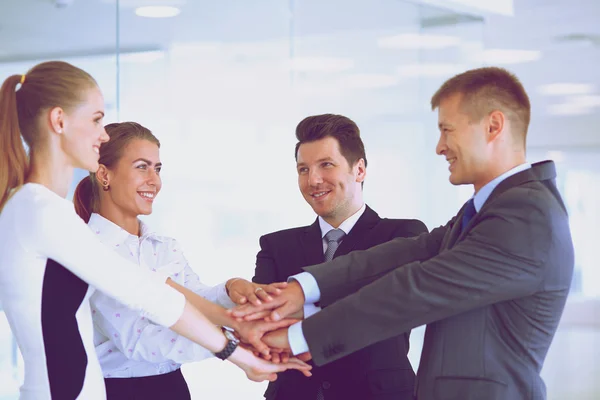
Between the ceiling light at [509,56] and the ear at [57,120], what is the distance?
9164 millimetres

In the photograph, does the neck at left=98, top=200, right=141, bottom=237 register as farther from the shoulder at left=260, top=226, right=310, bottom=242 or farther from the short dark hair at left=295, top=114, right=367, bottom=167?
the short dark hair at left=295, top=114, right=367, bottom=167

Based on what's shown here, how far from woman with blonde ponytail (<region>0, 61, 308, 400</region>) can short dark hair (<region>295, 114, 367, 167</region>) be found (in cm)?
99

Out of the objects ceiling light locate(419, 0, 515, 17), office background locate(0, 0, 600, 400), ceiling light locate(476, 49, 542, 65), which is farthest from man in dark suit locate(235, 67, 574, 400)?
ceiling light locate(476, 49, 542, 65)

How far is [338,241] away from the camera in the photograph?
2.93 m

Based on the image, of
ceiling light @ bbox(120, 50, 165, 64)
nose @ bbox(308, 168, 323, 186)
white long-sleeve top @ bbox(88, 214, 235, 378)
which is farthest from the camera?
ceiling light @ bbox(120, 50, 165, 64)

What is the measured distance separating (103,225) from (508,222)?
4.37 feet

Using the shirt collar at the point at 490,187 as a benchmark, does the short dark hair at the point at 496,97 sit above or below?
above

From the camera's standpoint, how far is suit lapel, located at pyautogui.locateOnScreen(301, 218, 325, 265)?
2.90 meters

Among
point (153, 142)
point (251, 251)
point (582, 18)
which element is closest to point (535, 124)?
point (582, 18)

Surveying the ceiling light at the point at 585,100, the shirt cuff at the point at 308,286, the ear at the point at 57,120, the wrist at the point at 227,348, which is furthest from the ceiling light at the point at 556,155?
the ear at the point at 57,120

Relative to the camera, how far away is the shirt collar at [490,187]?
7.45 ft

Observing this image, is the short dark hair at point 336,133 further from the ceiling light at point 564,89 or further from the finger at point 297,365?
Answer: the ceiling light at point 564,89

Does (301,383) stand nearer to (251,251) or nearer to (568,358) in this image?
(251,251)

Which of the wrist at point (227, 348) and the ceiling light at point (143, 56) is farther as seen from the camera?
the ceiling light at point (143, 56)
